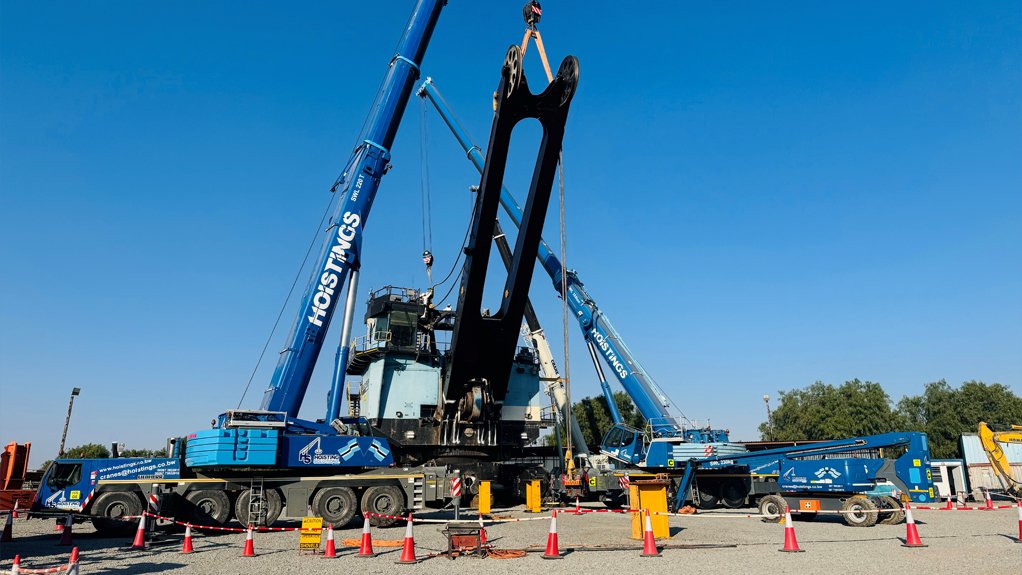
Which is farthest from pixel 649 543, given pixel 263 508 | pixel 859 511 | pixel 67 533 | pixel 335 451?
pixel 67 533

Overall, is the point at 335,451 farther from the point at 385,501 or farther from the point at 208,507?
the point at 208,507

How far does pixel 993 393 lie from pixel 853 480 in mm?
51122

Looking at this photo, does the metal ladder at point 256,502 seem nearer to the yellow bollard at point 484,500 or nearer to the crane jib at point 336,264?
the crane jib at point 336,264

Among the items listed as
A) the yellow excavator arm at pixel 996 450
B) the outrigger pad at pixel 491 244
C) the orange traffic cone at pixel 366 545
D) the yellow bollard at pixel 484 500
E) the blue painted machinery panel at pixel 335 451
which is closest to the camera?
the orange traffic cone at pixel 366 545

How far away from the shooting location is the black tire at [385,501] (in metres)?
16.1

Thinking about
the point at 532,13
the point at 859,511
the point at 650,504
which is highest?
the point at 532,13

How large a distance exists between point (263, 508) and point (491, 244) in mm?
8785

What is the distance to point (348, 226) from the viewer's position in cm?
2011

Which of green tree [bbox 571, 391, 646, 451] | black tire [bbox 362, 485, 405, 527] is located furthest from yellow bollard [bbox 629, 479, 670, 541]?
green tree [bbox 571, 391, 646, 451]

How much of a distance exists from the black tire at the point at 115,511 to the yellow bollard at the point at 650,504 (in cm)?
1095

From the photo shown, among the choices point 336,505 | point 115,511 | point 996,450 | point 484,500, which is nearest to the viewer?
point 115,511

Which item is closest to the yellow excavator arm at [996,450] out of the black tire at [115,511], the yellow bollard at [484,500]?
the yellow bollard at [484,500]

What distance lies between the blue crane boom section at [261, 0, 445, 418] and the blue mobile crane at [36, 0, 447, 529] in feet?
0.13

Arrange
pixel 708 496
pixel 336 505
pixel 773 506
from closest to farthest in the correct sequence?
pixel 336 505
pixel 773 506
pixel 708 496
